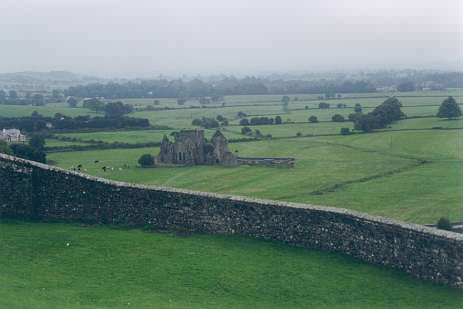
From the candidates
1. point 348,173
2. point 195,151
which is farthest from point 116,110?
point 348,173

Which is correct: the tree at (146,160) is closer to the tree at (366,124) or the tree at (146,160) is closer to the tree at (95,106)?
the tree at (366,124)

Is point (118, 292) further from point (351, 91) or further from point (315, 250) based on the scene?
point (351, 91)

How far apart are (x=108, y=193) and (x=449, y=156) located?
5371 cm

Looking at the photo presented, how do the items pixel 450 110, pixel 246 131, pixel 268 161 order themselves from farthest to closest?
pixel 246 131
pixel 450 110
pixel 268 161

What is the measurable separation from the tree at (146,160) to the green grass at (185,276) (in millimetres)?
52561

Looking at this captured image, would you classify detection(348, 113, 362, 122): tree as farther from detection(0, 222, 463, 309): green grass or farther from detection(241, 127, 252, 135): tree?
detection(0, 222, 463, 309): green grass

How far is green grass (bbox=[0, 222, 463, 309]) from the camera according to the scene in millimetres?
13203

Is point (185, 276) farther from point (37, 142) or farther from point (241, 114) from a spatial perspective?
point (241, 114)

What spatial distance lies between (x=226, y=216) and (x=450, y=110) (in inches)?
3250

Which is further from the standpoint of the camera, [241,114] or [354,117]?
[241,114]

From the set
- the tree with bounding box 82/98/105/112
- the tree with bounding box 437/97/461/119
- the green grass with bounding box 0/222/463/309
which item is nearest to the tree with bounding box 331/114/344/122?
the tree with bounding box 437/97/461/119

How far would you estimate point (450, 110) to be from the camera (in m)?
92.5

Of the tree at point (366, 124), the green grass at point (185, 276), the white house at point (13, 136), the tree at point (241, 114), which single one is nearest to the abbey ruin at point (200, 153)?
the white house at point (13, 136)

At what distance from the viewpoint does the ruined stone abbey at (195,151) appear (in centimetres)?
7219
